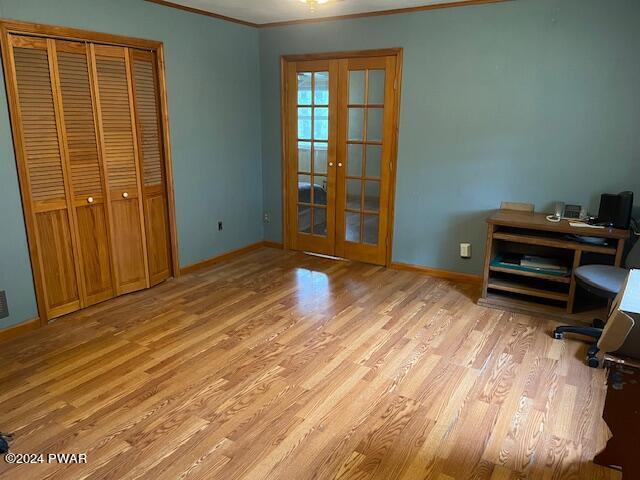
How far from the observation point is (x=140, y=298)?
3865mm

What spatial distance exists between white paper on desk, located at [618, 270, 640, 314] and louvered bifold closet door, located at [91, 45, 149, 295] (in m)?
→ 3.44

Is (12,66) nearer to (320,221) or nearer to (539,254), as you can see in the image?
(320,221)

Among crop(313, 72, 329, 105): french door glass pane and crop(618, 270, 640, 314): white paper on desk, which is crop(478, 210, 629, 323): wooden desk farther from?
crop(313, 72, 329, 105): french door glass pane

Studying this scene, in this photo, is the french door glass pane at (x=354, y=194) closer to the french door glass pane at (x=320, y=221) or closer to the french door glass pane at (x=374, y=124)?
the french door glass pane at (x=320, y=221)

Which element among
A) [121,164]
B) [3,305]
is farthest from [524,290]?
[3,305]

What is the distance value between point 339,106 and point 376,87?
0.42 metres

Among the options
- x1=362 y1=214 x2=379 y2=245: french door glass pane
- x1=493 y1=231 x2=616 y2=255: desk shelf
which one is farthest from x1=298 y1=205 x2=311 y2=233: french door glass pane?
x1=493 y1=231 x2=616 y2=255: desk shelf

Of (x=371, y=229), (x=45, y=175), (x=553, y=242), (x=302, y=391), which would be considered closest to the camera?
(x=302, y=391)

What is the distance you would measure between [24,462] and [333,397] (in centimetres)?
146

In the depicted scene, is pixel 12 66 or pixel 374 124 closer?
pixel 12 66

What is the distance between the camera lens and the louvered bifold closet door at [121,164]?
3486mm

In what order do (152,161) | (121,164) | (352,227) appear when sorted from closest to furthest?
1. (121,164)
2. (152,161)
3. (352,227)

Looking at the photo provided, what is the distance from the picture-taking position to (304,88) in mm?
4770

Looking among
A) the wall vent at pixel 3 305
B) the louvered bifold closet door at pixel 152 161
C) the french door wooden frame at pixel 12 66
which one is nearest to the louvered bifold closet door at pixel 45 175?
the french door wooden frame at pixel 12 66
